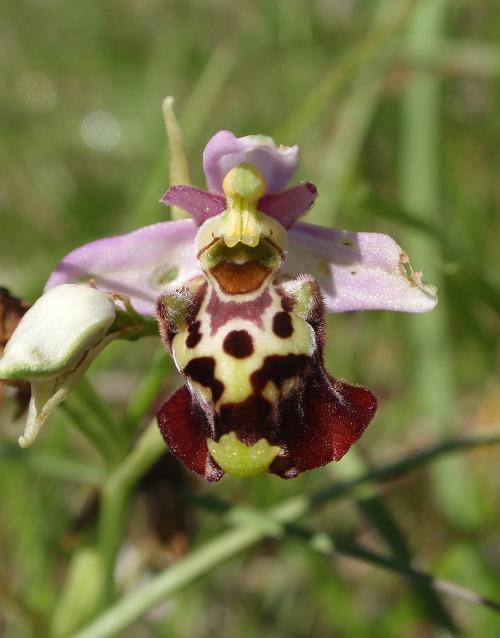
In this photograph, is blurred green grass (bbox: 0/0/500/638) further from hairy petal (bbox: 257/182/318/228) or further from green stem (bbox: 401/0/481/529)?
hairy petal (bbox: 257/182/318/228)

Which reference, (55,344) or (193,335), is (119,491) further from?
(55,344)

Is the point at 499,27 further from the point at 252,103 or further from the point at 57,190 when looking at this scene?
the point at 57,190

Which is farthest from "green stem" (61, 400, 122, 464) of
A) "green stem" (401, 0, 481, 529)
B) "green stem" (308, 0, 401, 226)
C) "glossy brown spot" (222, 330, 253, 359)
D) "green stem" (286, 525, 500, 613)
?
"green stem" (308, 0, 401, 226)

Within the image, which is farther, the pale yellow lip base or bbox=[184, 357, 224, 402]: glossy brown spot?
the pale yellow lip base

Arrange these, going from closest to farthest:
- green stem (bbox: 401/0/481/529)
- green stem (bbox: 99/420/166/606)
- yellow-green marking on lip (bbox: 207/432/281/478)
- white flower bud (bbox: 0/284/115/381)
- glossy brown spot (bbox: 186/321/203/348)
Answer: white flower bud (bbox: 0/284/115/381) < yellow-green marking on lip (bbox: 207/432/281/478) < glossy brown spot (bbox: 186/321/203/348) < green stem (bbox: 99/420/166/606) < green stem (bbox: 401/0/481/529)

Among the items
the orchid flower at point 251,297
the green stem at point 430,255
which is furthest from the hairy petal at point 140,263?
the green stem at point 430,255

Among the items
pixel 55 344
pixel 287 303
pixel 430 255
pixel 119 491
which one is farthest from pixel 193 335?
pixel 430 255

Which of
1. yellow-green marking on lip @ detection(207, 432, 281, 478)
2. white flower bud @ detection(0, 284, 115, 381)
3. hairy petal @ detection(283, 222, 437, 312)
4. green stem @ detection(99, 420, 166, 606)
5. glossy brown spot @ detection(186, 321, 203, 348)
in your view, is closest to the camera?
white flower bud @ detection(0, 284, 115, 381)
